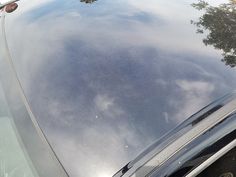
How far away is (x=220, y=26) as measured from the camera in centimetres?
204

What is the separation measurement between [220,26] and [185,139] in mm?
712

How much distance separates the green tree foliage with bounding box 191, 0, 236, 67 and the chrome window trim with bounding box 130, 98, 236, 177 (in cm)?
27

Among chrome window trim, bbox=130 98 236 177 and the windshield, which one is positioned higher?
chrome window trim, bbox=130 98 236 177

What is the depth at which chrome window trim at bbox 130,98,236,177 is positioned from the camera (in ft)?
4.92

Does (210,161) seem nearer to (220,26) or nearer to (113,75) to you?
(113,75)

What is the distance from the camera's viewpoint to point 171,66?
1.82 m

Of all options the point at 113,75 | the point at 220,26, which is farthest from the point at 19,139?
the point at 220,26

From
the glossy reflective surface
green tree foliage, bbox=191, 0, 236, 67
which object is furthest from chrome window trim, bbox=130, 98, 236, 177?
green tree foliage, bbox=191, 0, 236, 67

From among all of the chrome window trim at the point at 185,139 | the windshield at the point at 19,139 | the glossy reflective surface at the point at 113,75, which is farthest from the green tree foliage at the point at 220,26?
the windshield at the point at 19,139

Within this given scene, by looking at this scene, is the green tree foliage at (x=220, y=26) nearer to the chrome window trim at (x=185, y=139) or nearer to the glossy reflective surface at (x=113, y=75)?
the glossy reflective surface at (x=113, y=75)

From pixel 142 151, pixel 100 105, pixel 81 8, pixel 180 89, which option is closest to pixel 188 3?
pixel 81 8

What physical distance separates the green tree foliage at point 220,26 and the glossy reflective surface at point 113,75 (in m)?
0.04

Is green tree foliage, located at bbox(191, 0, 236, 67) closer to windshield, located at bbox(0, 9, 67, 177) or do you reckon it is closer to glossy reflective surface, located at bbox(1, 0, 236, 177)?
glossy reflective surface, located at bbox(1, 0, 236, 177)

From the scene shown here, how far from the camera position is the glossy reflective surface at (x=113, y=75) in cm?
160
